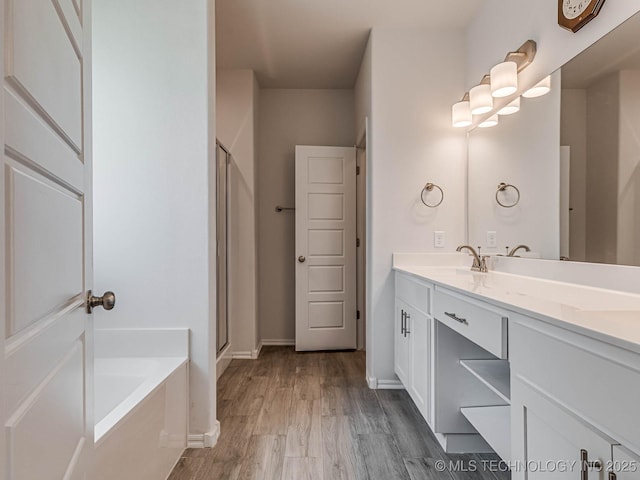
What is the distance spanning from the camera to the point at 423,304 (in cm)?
208

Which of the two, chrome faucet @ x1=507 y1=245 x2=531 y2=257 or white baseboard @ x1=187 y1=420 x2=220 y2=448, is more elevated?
chrome faucet @ x1=507 y1=245 x2=531 y2=257

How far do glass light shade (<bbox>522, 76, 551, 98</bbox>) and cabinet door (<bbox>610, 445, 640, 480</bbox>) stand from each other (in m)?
1.65

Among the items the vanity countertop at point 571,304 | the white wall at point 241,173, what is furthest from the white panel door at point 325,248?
the vanity countertop at point 571,304

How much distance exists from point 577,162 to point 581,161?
22 millimetres

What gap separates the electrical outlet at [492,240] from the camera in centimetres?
231

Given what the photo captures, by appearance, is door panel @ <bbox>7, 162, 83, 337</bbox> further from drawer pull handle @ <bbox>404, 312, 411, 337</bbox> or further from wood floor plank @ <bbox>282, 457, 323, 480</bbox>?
drawer pull handle @ <bbox>404, 312, 411, 337</bbox>

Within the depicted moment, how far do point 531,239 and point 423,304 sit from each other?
641 mm

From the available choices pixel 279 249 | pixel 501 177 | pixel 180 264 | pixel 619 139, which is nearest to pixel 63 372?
pixel 180 264

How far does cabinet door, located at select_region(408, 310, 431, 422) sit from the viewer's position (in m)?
1.97

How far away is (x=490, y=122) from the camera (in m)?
2.41

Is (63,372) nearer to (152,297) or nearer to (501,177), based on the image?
(152,297)

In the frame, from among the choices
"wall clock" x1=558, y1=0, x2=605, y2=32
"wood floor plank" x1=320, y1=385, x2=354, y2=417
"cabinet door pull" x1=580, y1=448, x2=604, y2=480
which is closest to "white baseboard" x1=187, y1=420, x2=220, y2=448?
"wood floor plank" x1=320, y1=385, x2=354, y2=417

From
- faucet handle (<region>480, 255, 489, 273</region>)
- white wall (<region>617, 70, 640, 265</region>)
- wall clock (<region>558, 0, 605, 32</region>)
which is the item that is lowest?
faucet handle (<region>480, 255, 489, 273</region>)

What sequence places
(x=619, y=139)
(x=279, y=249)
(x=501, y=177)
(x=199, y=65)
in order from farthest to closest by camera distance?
(x=279, y=249), (x=501, y=177), (x=199, y=65), (x=619, y=139)
